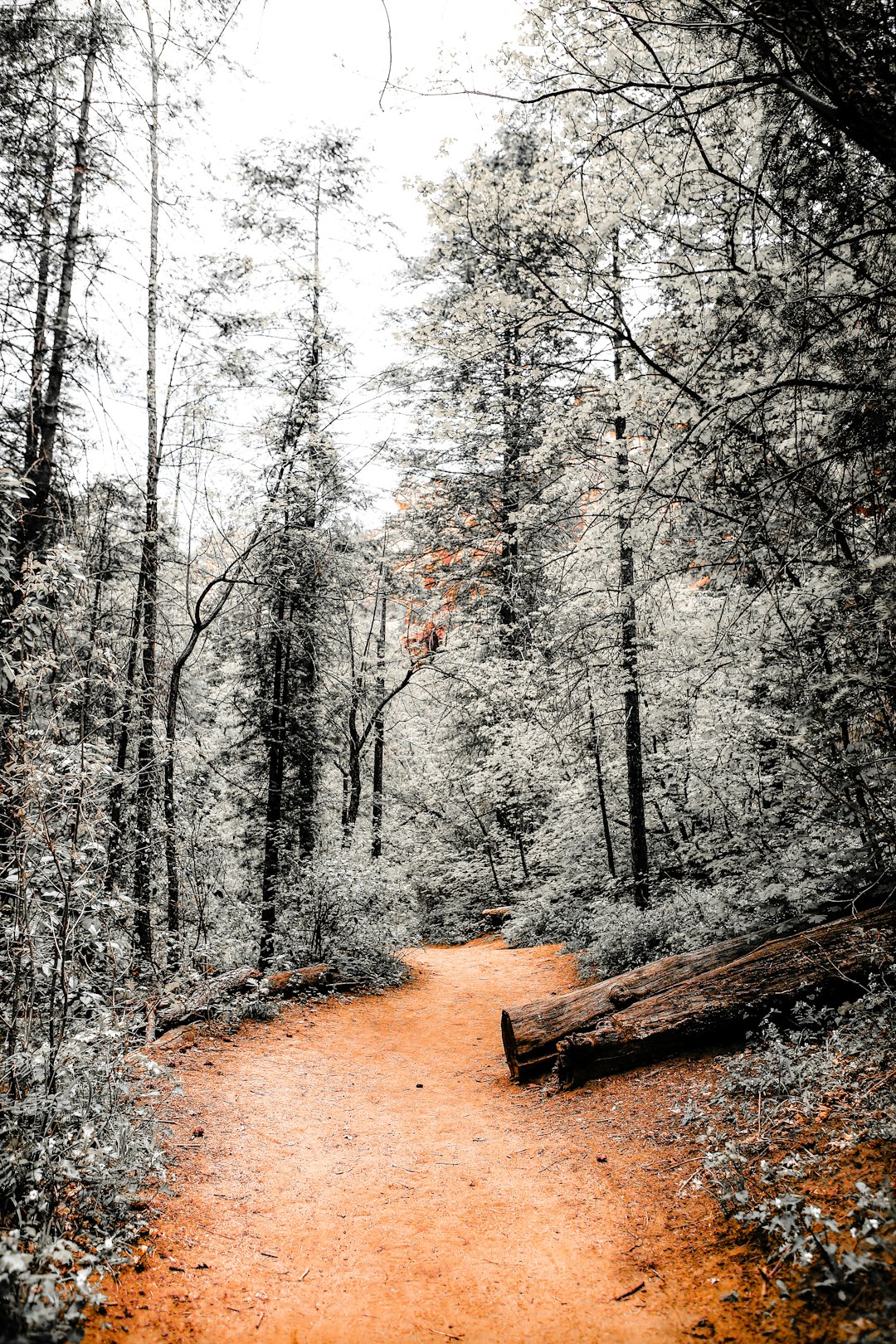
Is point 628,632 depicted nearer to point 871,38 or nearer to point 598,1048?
point 598,1048

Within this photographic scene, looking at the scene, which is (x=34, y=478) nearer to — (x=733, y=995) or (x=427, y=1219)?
(x=427, y=1219)

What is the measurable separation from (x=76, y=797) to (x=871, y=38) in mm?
5231

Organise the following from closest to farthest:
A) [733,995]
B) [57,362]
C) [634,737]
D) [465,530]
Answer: [733,995]
[57,362]
[634,737]
[465,530]

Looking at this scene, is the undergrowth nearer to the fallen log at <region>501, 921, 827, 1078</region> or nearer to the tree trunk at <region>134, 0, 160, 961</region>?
the fallen log at <region>501, 921, 827, 1078</region>

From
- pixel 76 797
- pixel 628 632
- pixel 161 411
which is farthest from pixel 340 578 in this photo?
pixel 76 797

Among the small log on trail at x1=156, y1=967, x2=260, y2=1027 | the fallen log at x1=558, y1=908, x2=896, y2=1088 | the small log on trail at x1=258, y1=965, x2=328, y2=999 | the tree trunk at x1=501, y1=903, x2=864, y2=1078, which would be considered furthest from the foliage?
the small log on trail at x1=258, y1=965, x2=328, y2=999

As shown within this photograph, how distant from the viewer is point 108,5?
135 inches

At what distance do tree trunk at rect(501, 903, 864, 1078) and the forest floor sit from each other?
322 mm

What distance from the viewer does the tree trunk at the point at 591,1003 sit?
19.3 ft

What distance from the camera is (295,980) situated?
30.3ft

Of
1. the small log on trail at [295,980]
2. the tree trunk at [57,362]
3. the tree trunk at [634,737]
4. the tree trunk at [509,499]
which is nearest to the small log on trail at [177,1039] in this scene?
the small log on trail at [295,980]

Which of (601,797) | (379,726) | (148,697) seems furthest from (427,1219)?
(379,726)

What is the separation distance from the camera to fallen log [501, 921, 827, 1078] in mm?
5914

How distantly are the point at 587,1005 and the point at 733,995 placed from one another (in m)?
1.74
